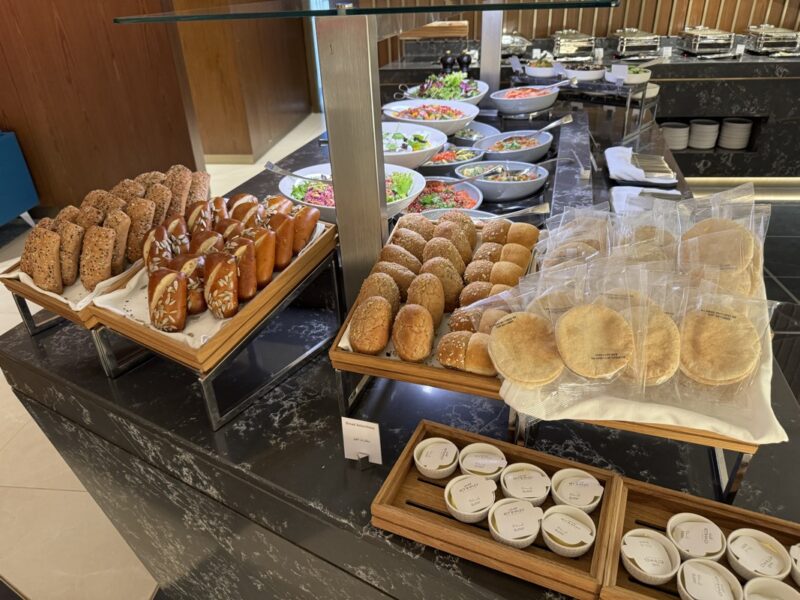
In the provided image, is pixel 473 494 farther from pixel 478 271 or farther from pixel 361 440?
pixel 478 271

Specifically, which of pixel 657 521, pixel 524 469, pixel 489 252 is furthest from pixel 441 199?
pixel 657 521

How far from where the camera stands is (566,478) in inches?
36.6

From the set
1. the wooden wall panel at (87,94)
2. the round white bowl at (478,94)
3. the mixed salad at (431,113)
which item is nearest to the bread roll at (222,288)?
the mixed salad at (431,113)

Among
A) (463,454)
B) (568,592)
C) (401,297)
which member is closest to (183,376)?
(401,297)

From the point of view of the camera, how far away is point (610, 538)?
2.68 feet

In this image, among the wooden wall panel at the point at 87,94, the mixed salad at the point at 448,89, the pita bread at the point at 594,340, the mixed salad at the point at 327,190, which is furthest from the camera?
the wooden wall panel at the point at 87,94

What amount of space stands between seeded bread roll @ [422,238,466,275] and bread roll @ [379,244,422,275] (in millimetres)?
33

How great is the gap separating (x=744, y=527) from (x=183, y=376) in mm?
1163

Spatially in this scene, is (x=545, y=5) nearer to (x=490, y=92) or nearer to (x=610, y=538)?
(x=610, y=538)

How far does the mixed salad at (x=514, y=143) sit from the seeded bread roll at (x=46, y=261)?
69.4 inches

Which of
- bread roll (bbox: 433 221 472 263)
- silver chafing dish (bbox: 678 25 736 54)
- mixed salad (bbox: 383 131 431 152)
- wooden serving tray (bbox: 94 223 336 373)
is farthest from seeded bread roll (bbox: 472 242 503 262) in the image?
silver chafing dish (bbox: 678 25 736 54)

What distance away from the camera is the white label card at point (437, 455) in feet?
3.15

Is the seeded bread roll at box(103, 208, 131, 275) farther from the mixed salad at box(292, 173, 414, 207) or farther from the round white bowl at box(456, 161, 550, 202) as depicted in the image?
the round white bowl at box(456, 161, 550, 202)

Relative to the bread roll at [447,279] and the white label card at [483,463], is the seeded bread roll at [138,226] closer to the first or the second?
the bread roll at [447,279]
